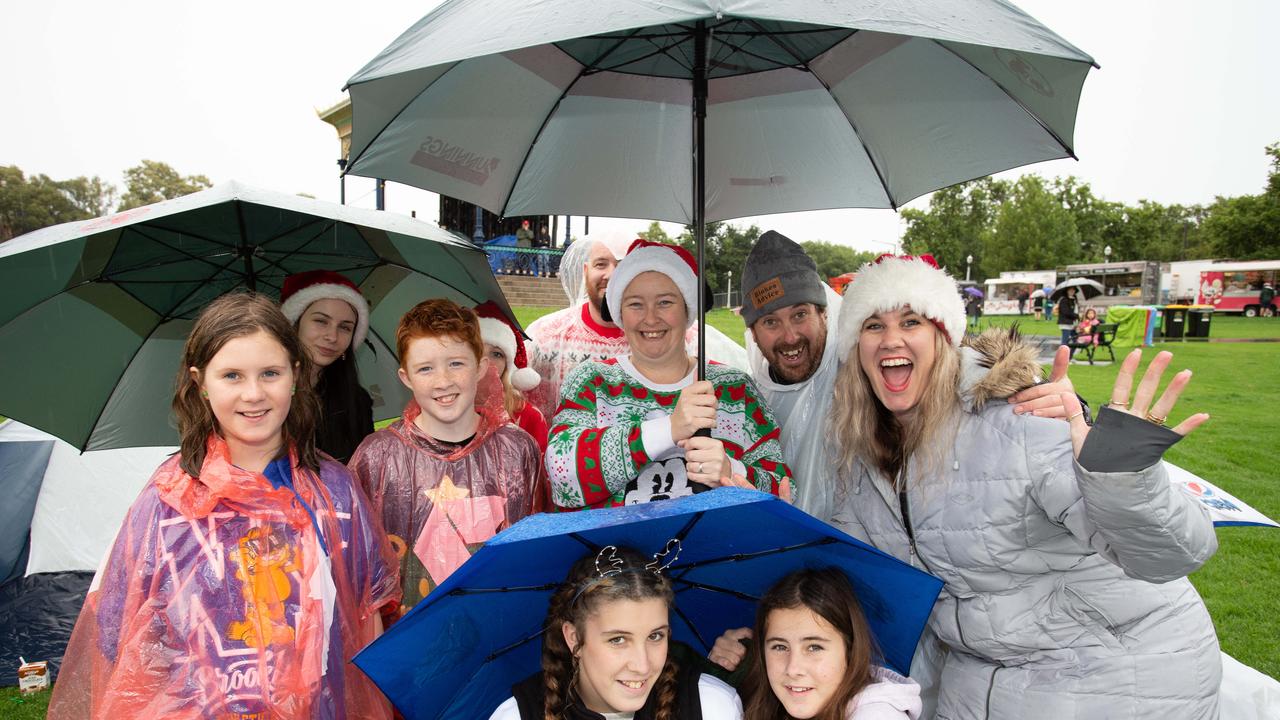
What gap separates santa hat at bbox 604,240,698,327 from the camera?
9.11ft

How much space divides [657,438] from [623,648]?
61 centimetres

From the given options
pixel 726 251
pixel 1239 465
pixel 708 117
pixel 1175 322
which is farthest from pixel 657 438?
pixel 726 251

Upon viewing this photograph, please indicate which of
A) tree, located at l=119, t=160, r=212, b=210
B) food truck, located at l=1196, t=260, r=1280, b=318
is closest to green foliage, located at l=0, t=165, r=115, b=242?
tree, located at l=119, t=160, r=212, b=210

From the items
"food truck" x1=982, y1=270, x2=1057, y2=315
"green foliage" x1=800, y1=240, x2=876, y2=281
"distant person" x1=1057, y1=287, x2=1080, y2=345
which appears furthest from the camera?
"green foliage" x1=800, y1=240, x2=876, y2=281

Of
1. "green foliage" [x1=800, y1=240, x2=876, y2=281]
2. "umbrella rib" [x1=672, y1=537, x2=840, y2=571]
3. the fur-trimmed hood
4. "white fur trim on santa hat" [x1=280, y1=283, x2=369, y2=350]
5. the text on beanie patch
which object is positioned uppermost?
"green foliage" [x1=800, y1=240, x2=876, y2=281]

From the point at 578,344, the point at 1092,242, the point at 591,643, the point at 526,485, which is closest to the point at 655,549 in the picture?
the point at 591,643

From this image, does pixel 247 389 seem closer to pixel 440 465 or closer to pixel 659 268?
pixel 440 465

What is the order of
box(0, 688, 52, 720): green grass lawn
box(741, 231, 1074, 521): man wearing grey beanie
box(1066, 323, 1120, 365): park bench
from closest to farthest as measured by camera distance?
box(741, 231, 1074, 521): man wearing grey beanie
box(0, 688, 52, 720): green grass lawn
box(1066, 323, 1120, 365): park bench

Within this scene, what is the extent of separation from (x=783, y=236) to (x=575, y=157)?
102cm

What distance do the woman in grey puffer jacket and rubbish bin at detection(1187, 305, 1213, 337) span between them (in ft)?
91.5

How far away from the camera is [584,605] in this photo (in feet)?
6.37

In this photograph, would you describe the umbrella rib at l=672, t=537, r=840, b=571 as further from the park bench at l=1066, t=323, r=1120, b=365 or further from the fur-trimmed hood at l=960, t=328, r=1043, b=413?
the park bench at l=1066, t=323, r=1120, b=365

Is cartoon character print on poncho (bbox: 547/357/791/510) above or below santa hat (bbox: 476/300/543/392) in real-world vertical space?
below

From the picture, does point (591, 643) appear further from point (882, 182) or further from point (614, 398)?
point (882, 182)
